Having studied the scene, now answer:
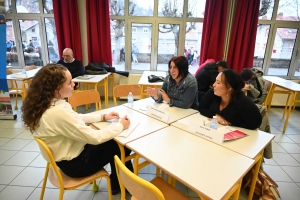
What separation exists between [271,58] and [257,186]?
140 inches

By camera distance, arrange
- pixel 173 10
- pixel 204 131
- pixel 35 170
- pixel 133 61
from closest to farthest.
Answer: pixel 204 131 < pixel 35 170 < pixel 173 10 < pixel 133 61

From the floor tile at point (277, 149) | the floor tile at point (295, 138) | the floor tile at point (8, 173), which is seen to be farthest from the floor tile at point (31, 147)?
the floor tile at point (295, 138)

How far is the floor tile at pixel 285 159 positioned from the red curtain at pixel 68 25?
12.6 feet

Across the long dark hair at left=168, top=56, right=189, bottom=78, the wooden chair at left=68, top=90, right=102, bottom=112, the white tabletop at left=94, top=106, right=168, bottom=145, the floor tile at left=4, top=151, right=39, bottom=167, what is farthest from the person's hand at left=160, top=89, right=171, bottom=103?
the floor tile at left=4, top=151, right=39, bottom=167

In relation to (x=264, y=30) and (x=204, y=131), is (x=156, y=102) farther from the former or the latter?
(x=264, y=30)

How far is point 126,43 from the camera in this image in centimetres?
428

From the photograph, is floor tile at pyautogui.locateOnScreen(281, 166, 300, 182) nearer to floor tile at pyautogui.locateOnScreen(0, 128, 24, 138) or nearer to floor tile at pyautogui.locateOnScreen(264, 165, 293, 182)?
floor tile at pyautogui.locateOnScreen(264, 165, 293, 182)

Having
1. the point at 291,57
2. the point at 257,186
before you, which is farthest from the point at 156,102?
the point at 291,57

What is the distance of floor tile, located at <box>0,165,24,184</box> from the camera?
1856 mm

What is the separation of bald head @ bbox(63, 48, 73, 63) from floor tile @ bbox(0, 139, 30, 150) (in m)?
1.75

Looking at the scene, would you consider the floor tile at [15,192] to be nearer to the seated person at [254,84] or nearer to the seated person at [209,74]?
the seated person at [209,74]

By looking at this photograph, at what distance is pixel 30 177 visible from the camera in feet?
6.22

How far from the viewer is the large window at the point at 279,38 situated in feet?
13.0

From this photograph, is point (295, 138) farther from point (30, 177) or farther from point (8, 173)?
point (8, 173)
